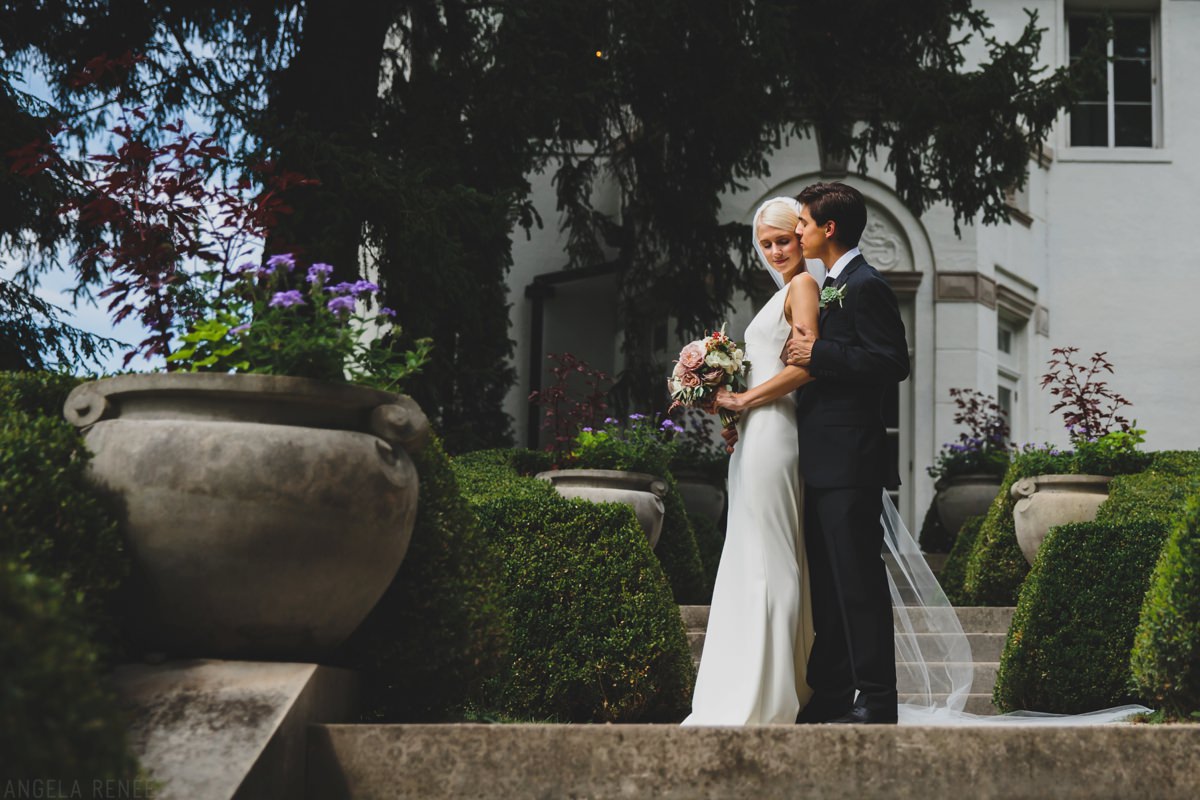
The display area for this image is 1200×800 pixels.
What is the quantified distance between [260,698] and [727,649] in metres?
1.76

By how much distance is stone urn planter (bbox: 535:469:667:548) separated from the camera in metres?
9.59

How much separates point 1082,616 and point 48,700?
5.40 m

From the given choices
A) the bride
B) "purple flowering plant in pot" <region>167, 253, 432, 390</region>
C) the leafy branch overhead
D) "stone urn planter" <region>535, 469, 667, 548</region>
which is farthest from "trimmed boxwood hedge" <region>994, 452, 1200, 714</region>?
the leafy branch overhead

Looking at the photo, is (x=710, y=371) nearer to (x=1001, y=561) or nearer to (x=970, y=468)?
(x=1001, y=561)

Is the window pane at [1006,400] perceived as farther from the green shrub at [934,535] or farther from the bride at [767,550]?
the bride at [767,550]

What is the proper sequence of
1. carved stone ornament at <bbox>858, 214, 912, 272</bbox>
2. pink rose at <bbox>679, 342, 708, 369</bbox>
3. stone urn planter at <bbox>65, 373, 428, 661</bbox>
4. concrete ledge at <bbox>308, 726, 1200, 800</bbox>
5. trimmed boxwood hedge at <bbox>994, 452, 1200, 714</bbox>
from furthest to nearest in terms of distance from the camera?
carved stone ornament at <bbox>858, 214, 912, 272</bbox> → trimmed boxwood hedge at <bbox>994, 452, 1200, 714</bbox> → pink rose at <bbox>679, 342, 708, 369</bbox> → stone urn planter at <bbox>65, 373, 428, 661</bbox> → concrete ledge at <bbox>308, 726, 1200, 800</bbox>

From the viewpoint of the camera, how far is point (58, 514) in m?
3.35

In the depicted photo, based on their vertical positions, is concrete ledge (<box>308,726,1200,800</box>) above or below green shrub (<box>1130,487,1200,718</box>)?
below

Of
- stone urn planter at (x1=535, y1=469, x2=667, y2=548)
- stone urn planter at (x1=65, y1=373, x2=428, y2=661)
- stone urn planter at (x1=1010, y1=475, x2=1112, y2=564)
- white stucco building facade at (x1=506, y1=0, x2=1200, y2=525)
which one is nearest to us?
stone urn planter at (x1=65, y1=373, x2=428, y2=661)

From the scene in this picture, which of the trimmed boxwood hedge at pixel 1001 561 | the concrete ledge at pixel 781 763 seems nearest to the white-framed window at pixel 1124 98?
the trimmed boxwood hedge at pixel 1001 561

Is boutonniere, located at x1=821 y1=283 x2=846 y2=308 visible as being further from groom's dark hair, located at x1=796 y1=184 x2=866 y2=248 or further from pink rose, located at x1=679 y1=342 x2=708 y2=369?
pink rose, located at x1=679 y1=342 x2=708 y2=369

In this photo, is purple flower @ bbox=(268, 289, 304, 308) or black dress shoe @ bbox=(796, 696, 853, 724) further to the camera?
black dress shoe @ bbox=(796, 696, 853, 724)

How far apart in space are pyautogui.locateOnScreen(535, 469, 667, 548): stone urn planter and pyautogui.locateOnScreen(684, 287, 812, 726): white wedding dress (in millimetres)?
4700

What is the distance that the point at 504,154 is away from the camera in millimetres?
11117
